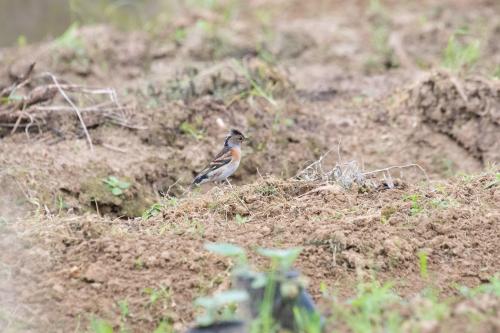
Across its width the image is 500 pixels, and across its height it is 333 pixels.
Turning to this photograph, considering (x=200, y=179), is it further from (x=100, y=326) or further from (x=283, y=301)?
(x=283, y=301)

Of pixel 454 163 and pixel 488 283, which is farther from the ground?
pixel 488 283

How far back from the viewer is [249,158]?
28.1 ft

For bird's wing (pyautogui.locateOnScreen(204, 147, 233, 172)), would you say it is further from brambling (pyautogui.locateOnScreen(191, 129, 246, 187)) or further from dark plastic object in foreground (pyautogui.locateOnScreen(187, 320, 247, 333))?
dark plastic object in foreground (pyautogui.locateOnScreen(187, 320, 247, 333))

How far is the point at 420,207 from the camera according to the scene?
6020 mm

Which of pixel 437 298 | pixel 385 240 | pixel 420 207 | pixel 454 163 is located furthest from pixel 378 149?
pixel 437 298

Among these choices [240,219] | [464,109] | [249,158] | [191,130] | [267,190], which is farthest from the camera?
[464,109]

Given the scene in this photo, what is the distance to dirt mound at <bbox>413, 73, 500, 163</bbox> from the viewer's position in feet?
29.2

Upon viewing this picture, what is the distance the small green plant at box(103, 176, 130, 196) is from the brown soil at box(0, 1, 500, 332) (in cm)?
5

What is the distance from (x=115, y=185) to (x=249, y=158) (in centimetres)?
147

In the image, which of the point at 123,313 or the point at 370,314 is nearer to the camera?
the point at 370,314

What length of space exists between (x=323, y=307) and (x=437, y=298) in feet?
2.69

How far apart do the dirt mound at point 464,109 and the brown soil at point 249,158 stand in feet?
0.05

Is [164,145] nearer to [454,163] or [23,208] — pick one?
[23,208]

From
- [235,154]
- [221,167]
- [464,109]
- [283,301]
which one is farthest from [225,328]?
[464,109]
